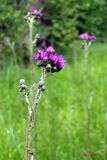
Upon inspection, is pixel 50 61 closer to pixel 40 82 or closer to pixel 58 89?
pixel 40 82

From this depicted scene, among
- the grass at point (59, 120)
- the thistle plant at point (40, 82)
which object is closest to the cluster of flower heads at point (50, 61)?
the thistle plant at point (40, 82)

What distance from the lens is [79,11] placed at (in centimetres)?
1013

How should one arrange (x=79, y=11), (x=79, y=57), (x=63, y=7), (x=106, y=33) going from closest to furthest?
(x=79, y=57) → (x=63, y=7) → (x=79, y=11) → (x=106, y=33)

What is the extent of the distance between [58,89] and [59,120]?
1451mm

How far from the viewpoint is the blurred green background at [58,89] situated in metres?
3.30

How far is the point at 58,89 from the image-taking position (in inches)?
219

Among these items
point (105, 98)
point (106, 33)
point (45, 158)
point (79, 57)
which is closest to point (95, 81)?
point (105, 98)

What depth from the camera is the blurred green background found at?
330 cm

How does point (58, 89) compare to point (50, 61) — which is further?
point (58, 89)

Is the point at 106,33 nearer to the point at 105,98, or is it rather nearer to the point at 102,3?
the point at 102,3

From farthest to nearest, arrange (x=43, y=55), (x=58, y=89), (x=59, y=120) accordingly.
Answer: (x=58, y=89)
(x=59, y=120)
(x=43, y=55)

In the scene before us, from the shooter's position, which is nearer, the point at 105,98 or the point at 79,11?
the point at 105,98

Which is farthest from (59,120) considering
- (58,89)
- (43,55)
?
(43,55)

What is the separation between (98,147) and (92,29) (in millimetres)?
7059
